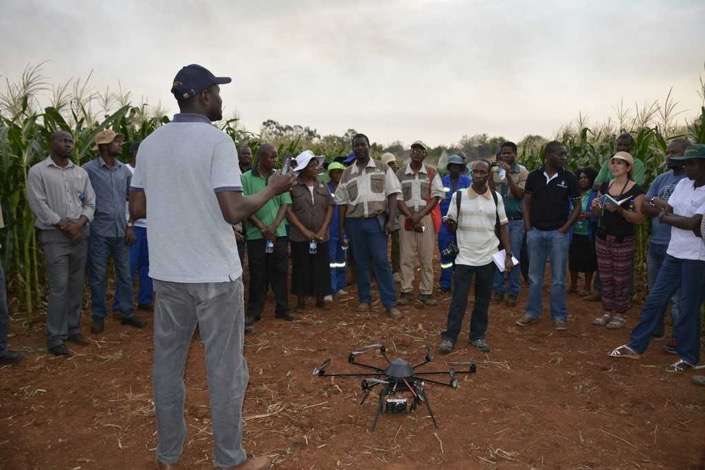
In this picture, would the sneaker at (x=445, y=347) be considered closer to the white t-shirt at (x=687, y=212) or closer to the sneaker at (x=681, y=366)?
the sneaker at (x=681, y=366)

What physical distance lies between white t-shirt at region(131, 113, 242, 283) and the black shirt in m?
4.36

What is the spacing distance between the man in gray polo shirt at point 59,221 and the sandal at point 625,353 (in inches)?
220

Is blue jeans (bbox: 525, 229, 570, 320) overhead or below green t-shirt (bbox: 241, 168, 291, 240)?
below

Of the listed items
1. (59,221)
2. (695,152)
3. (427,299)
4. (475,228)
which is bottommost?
(427,299)

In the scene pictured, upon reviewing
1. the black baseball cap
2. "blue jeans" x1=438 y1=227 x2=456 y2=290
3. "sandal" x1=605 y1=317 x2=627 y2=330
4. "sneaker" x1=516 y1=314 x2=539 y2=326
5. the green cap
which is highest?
the black baseball cap

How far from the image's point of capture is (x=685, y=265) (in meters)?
4.98

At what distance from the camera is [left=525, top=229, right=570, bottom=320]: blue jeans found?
20.7ft

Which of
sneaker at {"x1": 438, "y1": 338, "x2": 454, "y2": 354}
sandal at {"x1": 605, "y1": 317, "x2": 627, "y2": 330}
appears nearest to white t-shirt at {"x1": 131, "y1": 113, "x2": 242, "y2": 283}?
sneaker at {"x1": 438, "y1": 338, "x2": 454, "y2": 354}

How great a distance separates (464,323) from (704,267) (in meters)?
2.73

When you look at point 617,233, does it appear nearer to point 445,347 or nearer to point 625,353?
point 625,353

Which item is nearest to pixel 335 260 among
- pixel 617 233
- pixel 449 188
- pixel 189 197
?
pixel 449 188

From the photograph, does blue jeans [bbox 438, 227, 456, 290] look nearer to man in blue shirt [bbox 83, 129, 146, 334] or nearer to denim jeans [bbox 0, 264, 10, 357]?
man in blue shirt [bbox 83, 129, 146, 334]

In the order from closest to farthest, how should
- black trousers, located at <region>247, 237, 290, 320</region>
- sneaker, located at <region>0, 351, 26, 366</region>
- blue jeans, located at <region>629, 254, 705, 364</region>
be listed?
blue jeans, located at <region>629, 254, 705, 364</region> → sneaker, located at <region>0, 351, 26, 366</region> → black trousers, located at <region>247, 237, 290, 320</region>

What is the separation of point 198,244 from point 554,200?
181 inches
